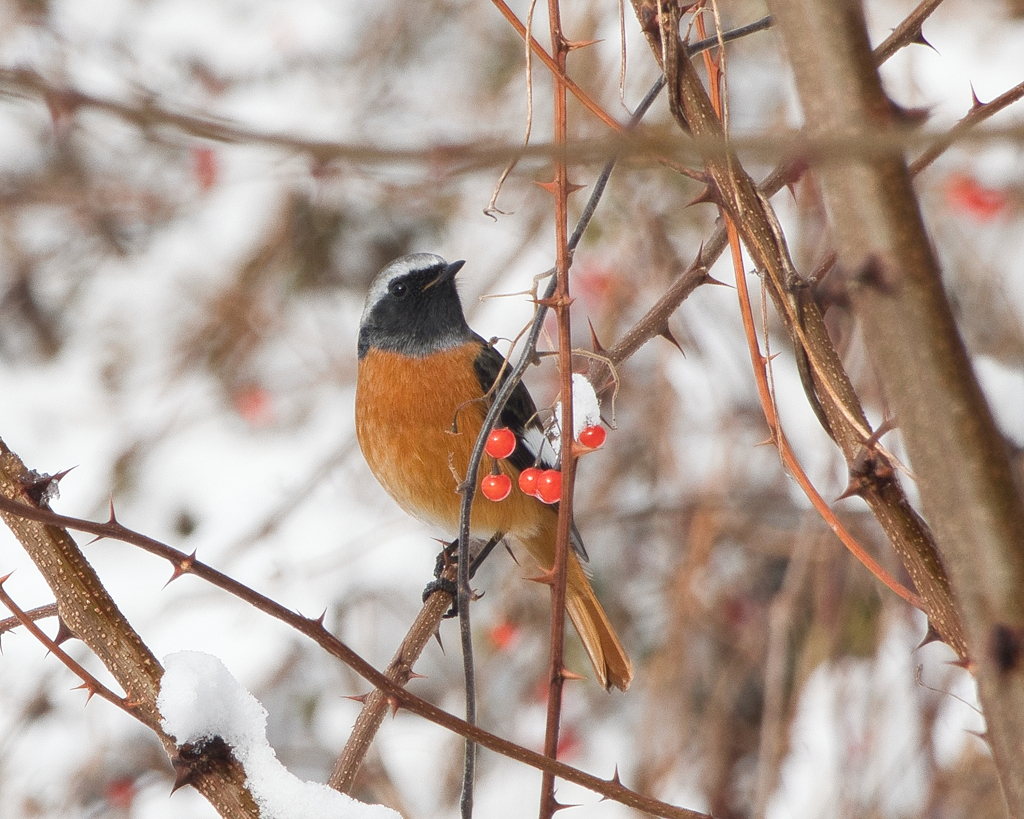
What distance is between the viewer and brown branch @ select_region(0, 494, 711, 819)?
149cm

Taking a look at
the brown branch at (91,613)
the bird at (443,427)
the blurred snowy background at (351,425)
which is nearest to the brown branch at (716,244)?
the brown branch at (91,613)

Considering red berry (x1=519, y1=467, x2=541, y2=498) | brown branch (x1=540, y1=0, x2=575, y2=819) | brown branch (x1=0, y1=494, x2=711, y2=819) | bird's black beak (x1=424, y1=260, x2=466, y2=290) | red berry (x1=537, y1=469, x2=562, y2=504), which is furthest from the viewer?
bird's black beak (x1=424, y1=260, x2=466, y2=290)

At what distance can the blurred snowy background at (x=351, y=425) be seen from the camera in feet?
18.1

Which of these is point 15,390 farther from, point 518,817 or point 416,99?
point 518,817

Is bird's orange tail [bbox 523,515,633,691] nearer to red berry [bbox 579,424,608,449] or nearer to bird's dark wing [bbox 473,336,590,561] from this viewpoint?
bird's dark wing [bbox 473,336,590,561]

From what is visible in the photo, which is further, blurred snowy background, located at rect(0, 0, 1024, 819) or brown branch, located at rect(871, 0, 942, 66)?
blurred snowy background, located at rect(0, 0, 1024, 819)

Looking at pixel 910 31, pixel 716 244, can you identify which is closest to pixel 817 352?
pixel 716 244

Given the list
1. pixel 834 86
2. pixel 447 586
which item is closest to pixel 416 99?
pixel 447 586

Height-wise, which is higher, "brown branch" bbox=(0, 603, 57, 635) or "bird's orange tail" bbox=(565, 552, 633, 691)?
"bird's orange tail" bbox=(565, 552, 633, 691)

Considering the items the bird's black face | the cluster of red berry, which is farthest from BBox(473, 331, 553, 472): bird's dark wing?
the cluster of red berry

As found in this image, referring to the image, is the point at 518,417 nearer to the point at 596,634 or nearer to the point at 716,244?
the point at 596,634

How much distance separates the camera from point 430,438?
422 centimetres

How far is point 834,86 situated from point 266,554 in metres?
6.10

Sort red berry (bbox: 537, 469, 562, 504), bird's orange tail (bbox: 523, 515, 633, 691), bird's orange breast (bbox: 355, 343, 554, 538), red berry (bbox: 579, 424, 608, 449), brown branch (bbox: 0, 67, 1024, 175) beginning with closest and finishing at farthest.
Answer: brown branch (bbox: 0, 67, 1024, 175)
red berry (bbox: 579, 424, 608, 449)
red berry (bbox: 537, 469, 562, 504)
bird's orange tail (bbox: 523, 515, 633, 691)
bird's orange breast (bbox: 355, 343, 554, 538)
